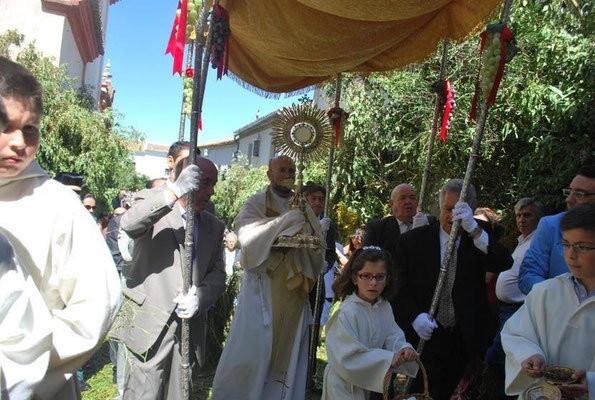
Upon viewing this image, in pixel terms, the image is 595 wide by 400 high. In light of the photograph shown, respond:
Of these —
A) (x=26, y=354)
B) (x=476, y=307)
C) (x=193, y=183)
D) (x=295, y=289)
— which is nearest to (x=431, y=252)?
(x=476, y=307)

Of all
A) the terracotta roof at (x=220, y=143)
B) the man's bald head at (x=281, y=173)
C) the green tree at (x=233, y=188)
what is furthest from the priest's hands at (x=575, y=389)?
the terracotta roof at (x=220, y=143)

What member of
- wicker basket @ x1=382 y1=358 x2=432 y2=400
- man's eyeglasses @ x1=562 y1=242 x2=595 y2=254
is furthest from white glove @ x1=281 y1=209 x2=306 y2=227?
man's eyeglasses @ x1=562 y1=242 x2=595 y2=254

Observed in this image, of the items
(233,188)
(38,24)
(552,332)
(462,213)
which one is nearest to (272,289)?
(462,213)

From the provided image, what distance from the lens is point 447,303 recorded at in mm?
3725

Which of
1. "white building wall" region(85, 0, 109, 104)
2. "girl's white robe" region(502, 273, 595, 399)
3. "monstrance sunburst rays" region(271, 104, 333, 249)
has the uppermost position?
"white building wall" region(85, 0, 109, 104)

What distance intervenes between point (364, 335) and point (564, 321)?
1268mm

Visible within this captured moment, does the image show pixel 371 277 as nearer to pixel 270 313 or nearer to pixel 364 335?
pixel 364 335

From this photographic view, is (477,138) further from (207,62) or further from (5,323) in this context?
(5,323)

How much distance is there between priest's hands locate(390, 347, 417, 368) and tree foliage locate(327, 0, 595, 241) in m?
3.49

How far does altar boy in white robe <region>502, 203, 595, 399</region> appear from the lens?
7.44 ft

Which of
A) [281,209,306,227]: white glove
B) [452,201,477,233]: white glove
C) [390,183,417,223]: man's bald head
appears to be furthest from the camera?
[390,183,417,223]: man's bald head

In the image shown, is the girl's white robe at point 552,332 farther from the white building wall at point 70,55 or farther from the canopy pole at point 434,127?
the white building wall at point 70,55

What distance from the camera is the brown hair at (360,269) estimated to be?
346 cm

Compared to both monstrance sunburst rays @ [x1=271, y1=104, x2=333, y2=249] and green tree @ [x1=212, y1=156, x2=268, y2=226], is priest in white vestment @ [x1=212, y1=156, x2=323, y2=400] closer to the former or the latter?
monstrance sunburst rays @ [x1=271, y1=104, x2=333, y2=249]
